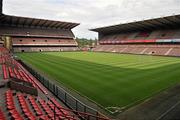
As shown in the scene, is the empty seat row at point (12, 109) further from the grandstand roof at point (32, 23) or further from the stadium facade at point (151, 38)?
the grandstand roof at point (32, 23)

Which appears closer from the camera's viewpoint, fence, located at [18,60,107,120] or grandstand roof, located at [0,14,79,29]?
fence, located at [18,60,107,120]

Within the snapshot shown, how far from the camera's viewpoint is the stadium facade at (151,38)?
2676 inches

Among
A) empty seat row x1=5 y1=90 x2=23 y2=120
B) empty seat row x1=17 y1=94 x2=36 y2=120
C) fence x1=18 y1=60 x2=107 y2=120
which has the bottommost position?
fence x1=18 y1=60 x2=107 y2=120

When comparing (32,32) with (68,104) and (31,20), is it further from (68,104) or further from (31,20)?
(68,104)

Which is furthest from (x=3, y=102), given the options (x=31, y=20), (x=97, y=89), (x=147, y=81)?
(x=31, y=20)

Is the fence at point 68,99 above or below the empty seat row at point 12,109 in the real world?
below

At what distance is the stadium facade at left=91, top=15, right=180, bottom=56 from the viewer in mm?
67981

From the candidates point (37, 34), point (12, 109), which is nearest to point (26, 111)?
point (12, 109)

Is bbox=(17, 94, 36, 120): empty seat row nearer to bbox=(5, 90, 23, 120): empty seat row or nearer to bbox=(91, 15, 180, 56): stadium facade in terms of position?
bbox=(5, 90, 23, 120): empty seat row

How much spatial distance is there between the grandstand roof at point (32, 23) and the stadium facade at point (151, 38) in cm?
2105

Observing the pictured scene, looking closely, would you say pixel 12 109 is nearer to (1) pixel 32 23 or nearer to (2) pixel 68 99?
(2) pixel 68 99

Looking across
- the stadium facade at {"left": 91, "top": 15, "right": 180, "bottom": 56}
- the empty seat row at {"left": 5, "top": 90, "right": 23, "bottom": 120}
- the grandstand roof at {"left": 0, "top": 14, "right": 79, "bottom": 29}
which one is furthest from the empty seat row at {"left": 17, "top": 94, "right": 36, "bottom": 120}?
the grandstand roof at {"left": 0, "top": 14, "right": 79, "bottom": 29}

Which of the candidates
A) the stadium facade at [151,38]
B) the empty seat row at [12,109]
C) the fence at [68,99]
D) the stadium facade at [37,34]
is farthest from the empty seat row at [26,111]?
the stadium facade at [37,34]

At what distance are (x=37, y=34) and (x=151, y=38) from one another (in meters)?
54.9
